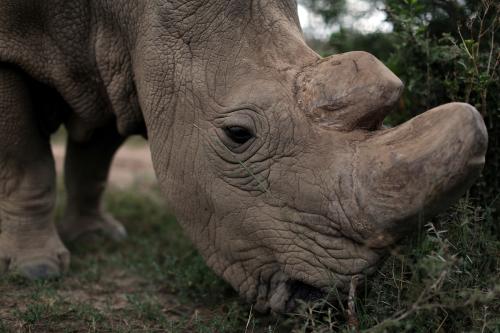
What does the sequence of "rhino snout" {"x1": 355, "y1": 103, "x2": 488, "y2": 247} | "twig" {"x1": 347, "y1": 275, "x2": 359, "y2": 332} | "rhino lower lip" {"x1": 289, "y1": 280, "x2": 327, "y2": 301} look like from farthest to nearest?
"rhino lower lip" {"x1": 289, "y1": 280, "x2": 327, "y2": 301}, "twig" {"x1": 347, "y1": 275, "x2": 359, "y2": 332}, "rhino snout" {"x1": 355, "y1": 103, "x2": 488, "y2": 247}

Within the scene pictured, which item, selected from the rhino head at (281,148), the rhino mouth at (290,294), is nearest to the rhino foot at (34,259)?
the rhino head at (281,148)

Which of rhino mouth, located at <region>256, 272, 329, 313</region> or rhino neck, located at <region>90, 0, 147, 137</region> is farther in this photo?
rhino neck, located at <region>90, 0, 147, 137</region>

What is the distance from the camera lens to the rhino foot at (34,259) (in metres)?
4.30

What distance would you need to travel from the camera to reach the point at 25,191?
4379 millimetres

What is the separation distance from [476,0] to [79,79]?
7.74 feet

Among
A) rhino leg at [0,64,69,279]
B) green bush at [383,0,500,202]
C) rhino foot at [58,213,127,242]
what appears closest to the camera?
green bush at [383,0,500,202]

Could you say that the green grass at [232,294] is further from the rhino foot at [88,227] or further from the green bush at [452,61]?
the green bush at [452,61]

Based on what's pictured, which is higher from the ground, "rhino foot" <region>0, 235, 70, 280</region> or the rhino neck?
the rhino neck

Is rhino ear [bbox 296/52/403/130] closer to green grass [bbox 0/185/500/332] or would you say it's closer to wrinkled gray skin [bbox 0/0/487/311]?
wrinkled gray skin [bbox 0/0/487/311]

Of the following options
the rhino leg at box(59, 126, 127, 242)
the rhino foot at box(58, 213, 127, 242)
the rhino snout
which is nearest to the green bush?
the rhino snout

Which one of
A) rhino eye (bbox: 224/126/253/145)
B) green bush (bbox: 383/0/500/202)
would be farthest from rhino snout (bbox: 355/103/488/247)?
green bush (bbox: 383/0/500/202)

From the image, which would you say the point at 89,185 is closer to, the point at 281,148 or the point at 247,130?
the point at 247,130

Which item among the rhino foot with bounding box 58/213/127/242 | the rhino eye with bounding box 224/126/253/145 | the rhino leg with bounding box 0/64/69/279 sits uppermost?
the rhino eye with bounding box 224/126/253/145

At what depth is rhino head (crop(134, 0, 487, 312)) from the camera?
2.79 meters
